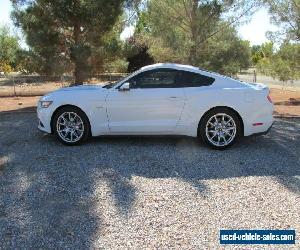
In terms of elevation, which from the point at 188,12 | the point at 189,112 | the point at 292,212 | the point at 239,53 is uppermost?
the point at 188,12

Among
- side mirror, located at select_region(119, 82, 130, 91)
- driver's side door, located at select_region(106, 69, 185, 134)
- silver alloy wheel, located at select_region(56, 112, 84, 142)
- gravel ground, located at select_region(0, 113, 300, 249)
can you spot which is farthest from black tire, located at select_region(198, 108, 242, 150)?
silver alloy wheel, located at select_region(56, 112, 84, 142)

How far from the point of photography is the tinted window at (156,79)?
7195 millimetres

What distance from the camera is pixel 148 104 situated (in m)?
7.12

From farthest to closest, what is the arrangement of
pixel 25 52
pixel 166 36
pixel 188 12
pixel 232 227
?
pixel 166 36
pixel 188 12
pixel 25 52
pixel 232 227

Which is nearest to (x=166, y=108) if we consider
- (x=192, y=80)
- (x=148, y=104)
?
(x=148, y=104)

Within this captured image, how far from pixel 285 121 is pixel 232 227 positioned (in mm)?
6491

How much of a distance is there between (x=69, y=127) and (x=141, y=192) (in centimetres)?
269

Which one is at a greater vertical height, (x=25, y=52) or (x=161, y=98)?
(x=25, y=52)

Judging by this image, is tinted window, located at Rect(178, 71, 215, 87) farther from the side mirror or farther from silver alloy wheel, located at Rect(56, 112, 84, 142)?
silver alloy wheel, located at Rect(56, 112, 84, 142)

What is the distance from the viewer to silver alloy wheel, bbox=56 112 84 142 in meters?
7.28

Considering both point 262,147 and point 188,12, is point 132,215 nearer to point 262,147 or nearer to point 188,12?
point 262,147

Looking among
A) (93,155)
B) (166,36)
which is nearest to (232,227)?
(93,155)

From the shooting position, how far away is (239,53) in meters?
20.7

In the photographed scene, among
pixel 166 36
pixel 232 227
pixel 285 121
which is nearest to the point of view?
pixel 232 227
